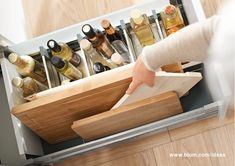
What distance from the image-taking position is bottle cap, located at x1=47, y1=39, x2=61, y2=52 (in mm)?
963

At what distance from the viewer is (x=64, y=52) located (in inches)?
40.3

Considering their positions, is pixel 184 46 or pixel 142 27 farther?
pixel 142 27

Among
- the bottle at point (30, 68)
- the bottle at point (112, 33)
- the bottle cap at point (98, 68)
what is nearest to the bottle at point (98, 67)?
the bottle cap at point (98, 68)

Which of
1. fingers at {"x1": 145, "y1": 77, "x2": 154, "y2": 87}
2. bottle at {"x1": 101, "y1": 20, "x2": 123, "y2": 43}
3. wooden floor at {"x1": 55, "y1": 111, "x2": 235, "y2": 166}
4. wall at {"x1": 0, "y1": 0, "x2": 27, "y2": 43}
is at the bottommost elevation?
wooden floor at {"x1": 55, "y1": 111, "x2": 235, "y2": 166}

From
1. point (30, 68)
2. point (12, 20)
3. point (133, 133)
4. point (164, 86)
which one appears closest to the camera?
point (164, 86)

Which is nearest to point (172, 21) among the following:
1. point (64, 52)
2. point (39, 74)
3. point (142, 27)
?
point (142, 27)

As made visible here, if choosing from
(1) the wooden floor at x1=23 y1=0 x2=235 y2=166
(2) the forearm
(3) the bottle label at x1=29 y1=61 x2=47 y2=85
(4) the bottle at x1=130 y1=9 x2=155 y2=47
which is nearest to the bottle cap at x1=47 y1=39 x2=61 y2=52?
(3) the bottle label at x1=29 y1=61 x2=47 y2=85

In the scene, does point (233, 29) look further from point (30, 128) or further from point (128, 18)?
point (30, 128)

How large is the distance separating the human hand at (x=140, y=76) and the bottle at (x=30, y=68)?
347 millimetres

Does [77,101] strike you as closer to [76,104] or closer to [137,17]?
[76,104]

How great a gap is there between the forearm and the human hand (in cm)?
2

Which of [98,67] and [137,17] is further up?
[137,17]

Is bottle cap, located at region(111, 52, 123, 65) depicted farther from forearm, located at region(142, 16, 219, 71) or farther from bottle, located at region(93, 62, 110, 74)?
forearm, located at region(142, 16, 219, 71)

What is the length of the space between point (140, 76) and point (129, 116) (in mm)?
278
